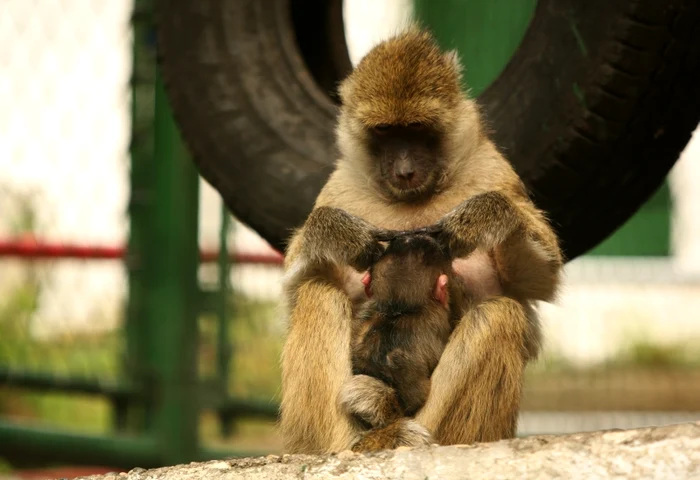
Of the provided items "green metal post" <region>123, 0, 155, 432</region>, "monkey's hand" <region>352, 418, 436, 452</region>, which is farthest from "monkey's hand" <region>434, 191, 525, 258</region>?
"green metal post" <region>123, 0, 155, 432</region>

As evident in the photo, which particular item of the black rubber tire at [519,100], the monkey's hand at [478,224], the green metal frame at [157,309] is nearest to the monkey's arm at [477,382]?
the monkey's hand at [478,224]

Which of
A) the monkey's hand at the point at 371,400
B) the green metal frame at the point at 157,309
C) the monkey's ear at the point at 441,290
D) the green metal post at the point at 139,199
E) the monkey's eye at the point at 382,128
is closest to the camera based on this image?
the monkey's hand at the point at 371,400

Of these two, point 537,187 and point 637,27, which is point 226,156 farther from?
point 637,27

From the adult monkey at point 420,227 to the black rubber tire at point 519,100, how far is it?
0.44 metres

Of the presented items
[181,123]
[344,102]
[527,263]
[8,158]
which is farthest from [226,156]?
[8,158]

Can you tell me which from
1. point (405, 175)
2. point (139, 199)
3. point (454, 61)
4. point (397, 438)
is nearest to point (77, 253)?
point (139, 199)

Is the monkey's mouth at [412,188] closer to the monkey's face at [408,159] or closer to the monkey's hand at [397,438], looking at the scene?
the monkey's face at [408,159]

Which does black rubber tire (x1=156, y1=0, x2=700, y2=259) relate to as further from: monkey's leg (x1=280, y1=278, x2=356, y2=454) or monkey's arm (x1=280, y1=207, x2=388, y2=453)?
monkey's leg (x1=280, y1=278, x2=356, y2=454)

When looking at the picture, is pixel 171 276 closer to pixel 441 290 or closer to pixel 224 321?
pixel 224 321

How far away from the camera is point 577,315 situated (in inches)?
395

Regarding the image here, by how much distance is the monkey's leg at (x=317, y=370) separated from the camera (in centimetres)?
435

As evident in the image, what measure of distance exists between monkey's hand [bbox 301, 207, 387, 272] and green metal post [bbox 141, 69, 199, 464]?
3.74 m

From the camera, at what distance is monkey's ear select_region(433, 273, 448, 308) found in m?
4.34

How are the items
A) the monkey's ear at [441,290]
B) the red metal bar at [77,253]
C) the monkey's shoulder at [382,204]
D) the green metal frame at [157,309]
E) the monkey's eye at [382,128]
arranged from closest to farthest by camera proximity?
the monkey's ear at [441,290] → the monkey's eye at [382,128] → the monkey's shoulder at [382,204] → the green metal frame at [157,309] → the red metal bar at [77,253]
